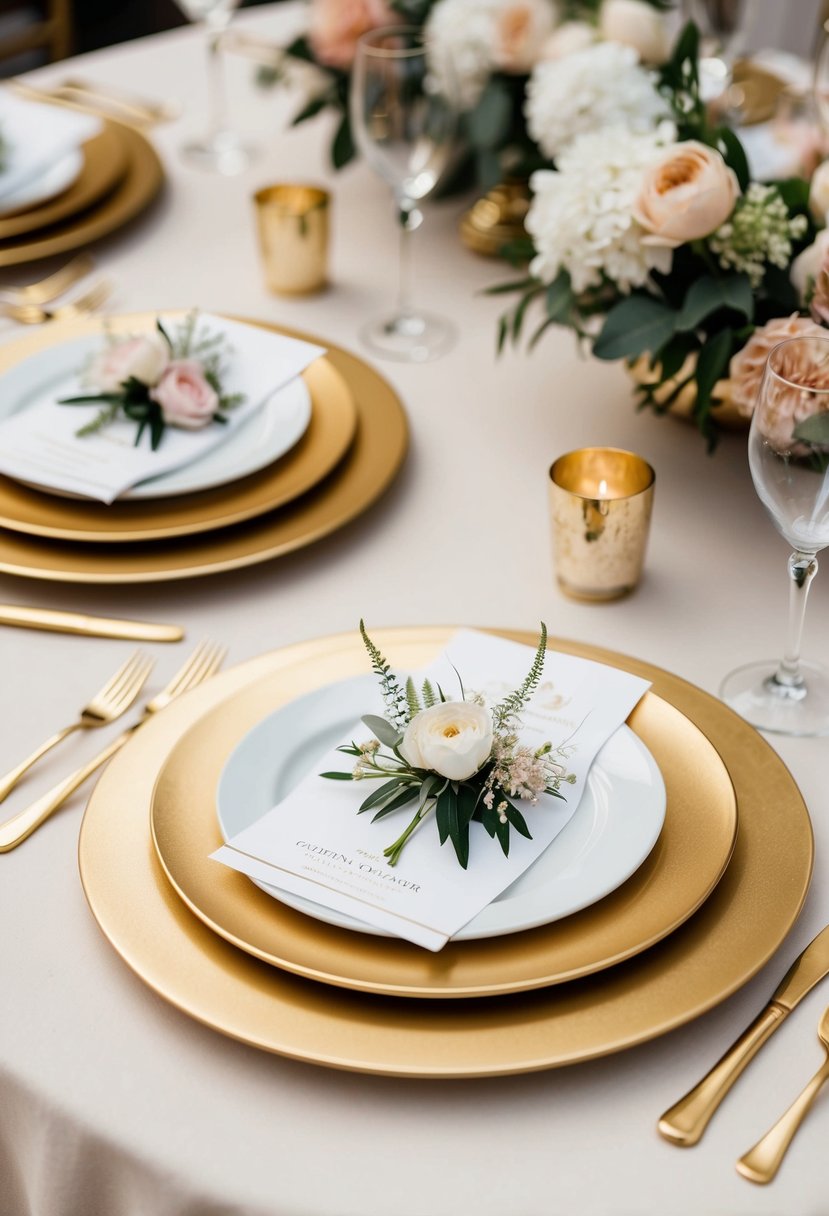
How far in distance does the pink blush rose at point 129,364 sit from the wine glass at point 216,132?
0.71 metres

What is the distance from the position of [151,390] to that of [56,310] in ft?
1.26

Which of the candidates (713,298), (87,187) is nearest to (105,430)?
(713,298)

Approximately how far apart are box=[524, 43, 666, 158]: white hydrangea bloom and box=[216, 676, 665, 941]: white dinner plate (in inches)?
28.9

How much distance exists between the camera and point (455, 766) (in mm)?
728

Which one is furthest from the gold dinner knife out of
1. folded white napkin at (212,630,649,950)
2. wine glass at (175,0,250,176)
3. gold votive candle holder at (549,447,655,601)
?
wine glass at (175,0,250,176)

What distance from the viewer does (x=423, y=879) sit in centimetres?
72

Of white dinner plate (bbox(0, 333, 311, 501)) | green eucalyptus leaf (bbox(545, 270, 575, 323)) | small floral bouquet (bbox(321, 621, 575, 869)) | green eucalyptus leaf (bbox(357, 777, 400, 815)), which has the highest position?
green eucalyptus leaf (bbox(545, 270, 575, 323))

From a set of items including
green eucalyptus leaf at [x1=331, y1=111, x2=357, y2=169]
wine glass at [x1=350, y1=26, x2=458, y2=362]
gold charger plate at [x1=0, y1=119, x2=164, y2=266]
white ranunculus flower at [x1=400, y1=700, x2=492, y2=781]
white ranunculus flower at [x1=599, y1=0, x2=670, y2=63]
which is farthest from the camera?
green eucalyptus leaf at [x1=331, y1=111, x2=357, y2=169]

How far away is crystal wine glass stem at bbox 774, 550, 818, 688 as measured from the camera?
0.88 metres

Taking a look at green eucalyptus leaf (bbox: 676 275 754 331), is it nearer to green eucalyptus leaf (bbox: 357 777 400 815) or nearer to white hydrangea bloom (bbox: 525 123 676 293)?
white hydrangea bloom (bbox: 525 123 676 293)

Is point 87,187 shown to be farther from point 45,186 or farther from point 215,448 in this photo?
point 215,448

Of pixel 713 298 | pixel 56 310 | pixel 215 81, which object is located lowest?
pixel 56 310

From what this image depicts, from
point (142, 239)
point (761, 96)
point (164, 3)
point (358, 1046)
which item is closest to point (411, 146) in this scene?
point (142, 239)

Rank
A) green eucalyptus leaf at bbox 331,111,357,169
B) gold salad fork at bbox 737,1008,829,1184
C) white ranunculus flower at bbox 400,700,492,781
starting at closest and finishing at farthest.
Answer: gold salad fork at bbox 737,1008,829,1184
white ranunculus flower at bbox 400,700,492,781
green eucalyptus leaf at bbox 331,111,357,169
